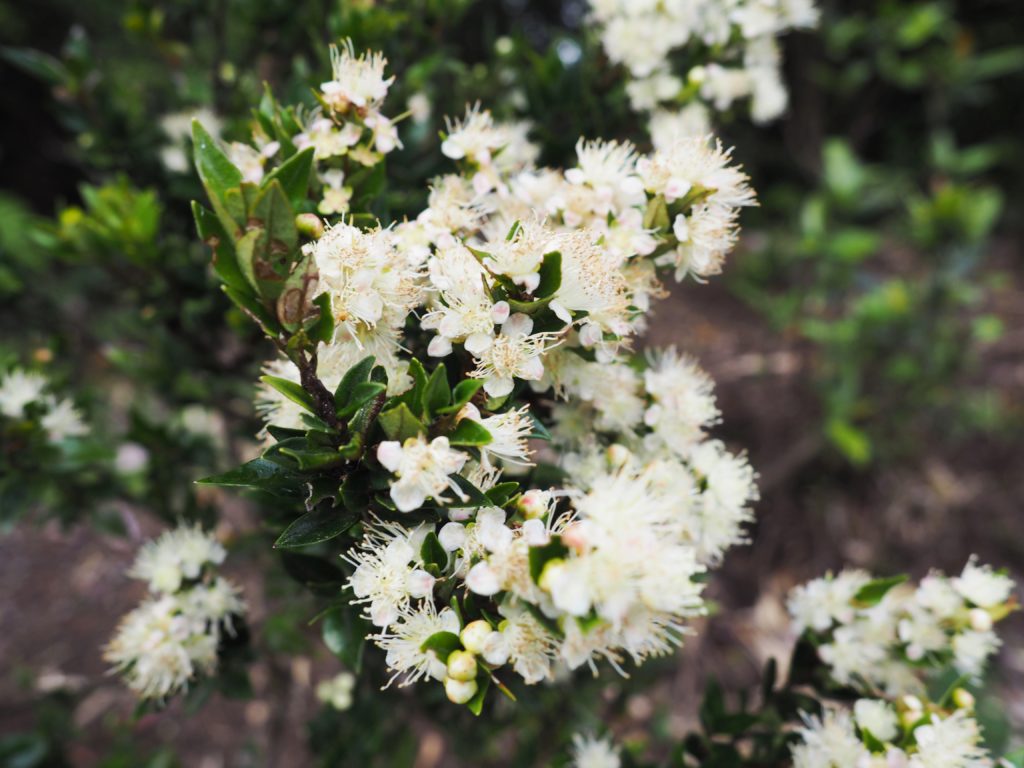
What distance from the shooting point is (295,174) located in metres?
0.74

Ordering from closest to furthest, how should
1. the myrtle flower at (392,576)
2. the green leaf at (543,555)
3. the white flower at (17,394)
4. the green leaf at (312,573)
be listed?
the green leaf at (543,555) → the myrtle flower at (392,576) → the green leaf at (312,573) → the white flower at (17,394)

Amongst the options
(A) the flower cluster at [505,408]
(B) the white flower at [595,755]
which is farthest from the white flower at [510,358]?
(B) the white flower at [595,755]

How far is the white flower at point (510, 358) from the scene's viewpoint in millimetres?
752

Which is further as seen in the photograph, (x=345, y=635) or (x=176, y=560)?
(x=176, y=560)

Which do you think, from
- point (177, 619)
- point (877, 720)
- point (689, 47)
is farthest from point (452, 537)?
point (689, 47)

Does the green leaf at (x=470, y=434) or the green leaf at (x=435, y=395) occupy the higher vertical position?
the green leaf at (x=435, y=395)

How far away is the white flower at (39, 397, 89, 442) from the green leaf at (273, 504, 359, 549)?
74 centimetres

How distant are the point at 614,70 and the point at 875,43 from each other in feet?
7.46

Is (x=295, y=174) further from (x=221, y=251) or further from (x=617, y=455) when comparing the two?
(x=617, y=455)

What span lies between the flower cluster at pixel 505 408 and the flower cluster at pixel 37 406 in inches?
21.0

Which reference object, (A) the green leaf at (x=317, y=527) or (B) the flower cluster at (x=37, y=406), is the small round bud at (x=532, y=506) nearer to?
(A) the green leaf at (x=317, y=527)

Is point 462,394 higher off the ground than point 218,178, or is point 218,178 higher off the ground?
point 218,178

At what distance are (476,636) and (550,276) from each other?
36 cm

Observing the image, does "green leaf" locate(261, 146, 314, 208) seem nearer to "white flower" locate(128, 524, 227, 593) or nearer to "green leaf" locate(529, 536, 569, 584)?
"green leaf" locate(529, 536, 569, 584)
